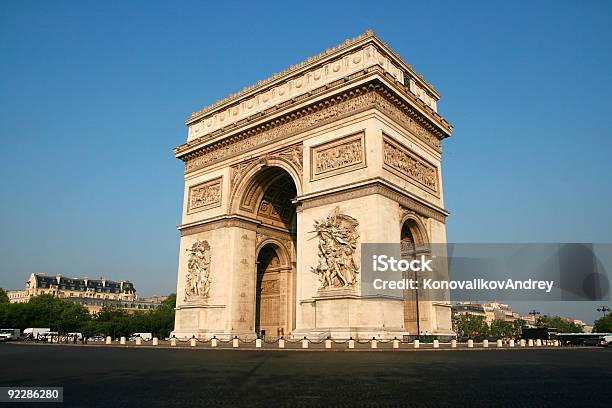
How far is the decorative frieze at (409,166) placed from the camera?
933 inches

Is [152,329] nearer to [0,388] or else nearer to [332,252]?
[332,252]

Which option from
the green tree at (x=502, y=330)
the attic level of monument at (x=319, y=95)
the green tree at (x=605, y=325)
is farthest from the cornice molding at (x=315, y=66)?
the green tree at (x=502, y=330)

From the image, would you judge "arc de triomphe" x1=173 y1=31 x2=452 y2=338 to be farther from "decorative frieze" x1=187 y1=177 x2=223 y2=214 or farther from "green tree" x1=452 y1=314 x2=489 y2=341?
"green tree" x1=452 y1=314 x2=489 y2=341

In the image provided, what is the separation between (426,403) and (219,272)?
2328cm

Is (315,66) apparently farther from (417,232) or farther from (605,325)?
(605,325)

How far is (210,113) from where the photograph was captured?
105ft

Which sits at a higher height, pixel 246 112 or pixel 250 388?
pixel 246 112

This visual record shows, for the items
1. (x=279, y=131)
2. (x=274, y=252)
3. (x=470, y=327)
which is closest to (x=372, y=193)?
(x=279, y=131)

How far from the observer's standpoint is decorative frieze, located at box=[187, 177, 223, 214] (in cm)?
3011

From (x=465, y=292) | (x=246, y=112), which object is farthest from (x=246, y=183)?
(x=465, y=292)

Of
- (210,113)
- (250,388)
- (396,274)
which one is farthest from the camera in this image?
(210,113)

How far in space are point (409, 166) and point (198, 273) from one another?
539 inches

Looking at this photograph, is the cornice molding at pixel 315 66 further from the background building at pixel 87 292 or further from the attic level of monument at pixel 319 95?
the background building at pixel 87 292

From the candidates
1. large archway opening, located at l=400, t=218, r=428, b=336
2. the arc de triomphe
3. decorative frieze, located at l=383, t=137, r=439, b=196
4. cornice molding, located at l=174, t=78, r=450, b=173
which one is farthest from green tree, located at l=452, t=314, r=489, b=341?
cornice molding, located at l=174, t=78, r=450, b=173
